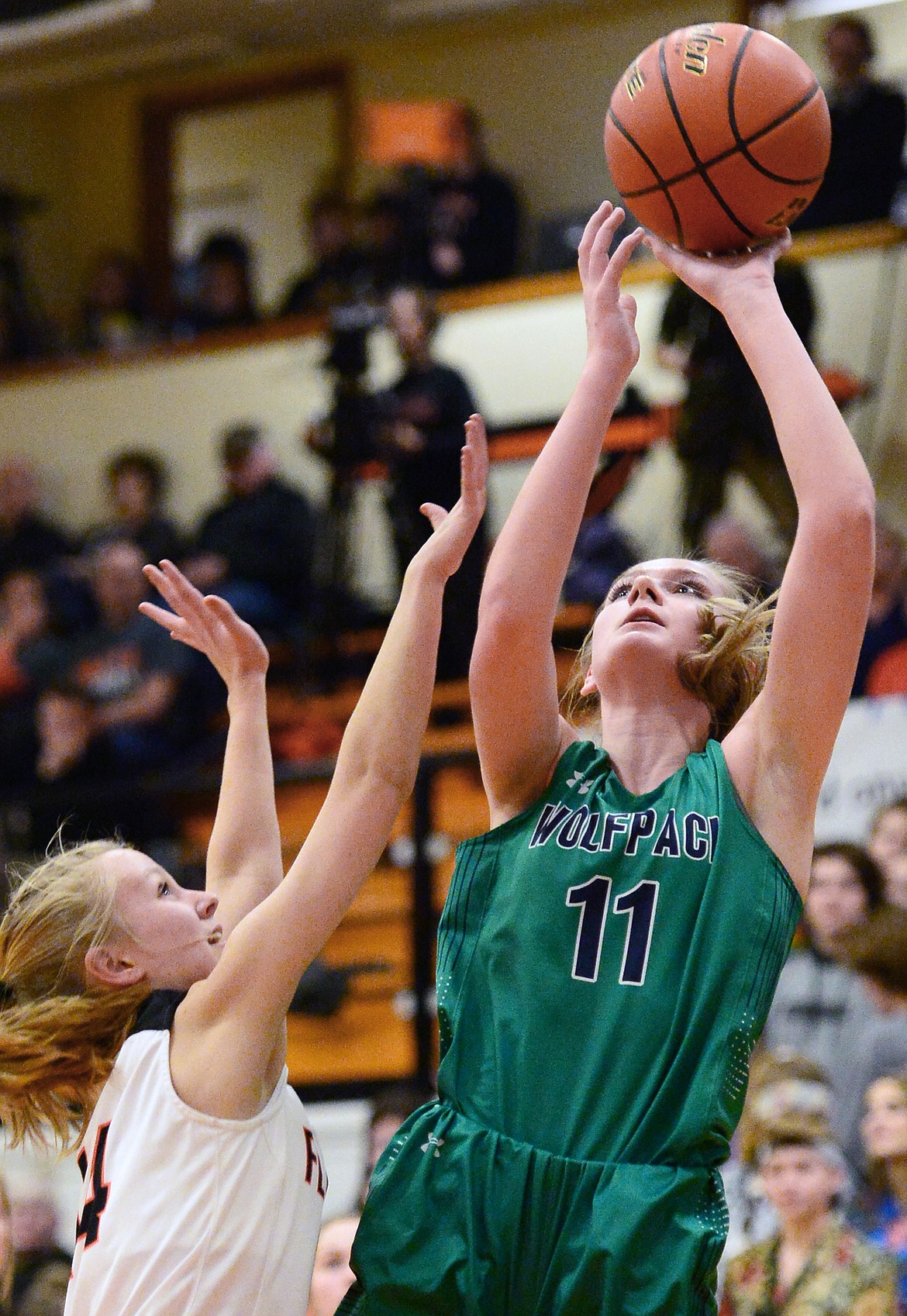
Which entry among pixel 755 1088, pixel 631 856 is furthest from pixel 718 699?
pixel 755 1088

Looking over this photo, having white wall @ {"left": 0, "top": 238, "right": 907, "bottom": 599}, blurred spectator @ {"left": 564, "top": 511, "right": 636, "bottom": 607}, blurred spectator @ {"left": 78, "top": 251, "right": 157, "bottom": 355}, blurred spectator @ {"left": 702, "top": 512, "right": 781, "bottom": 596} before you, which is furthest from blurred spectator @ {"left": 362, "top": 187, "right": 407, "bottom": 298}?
blurred spectator @ {"left": 702, "top": 512, "right": 781, "bottom": 596}

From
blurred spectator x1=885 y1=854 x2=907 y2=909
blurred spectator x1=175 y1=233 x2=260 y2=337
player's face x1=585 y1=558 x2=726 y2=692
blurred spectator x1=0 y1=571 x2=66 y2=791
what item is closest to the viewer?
player's face x1=585 y1=558 x2=726 y2=692

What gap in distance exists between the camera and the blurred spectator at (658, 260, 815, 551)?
604 centimetres

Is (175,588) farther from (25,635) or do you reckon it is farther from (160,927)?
(25,635)

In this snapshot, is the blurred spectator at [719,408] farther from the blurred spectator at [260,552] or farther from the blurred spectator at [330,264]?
the blurred spectator at [330,264]

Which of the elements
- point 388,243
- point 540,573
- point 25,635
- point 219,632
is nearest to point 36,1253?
point 219,632

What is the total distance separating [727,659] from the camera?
7.86 feet

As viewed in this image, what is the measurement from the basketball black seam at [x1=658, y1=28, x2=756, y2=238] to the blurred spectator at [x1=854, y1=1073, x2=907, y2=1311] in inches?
105

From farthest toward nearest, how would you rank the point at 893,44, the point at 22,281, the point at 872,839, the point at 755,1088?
the point at 22,281 < the point at 893,44 < the point at 872,839 < the point at 755,1088

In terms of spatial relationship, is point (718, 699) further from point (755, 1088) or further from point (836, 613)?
point (755, 1088)

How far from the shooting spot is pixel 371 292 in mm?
8250

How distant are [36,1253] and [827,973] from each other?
2.45 metres

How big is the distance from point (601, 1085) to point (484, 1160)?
0.18 meters

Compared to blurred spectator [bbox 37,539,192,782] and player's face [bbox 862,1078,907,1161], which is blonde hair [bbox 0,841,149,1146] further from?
blurred spectator [bbox 37,539,192,782]
